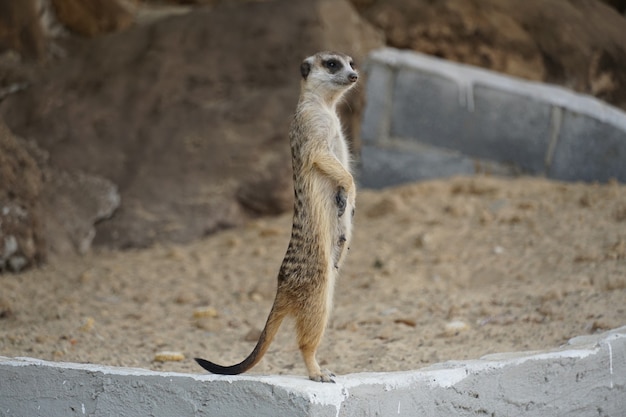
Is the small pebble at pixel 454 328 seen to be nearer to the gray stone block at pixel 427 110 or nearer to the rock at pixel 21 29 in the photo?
the gray stone block at pixel 427 110

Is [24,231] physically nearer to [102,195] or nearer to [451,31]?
[102,195]

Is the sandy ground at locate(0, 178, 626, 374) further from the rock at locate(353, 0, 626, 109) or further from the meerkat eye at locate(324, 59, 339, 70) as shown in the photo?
the meerkat eye at locate(324, 59, 339, 70)

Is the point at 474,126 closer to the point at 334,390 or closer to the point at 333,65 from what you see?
the point at 333,65

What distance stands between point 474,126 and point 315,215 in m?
3.30

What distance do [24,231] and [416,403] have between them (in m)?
2.99

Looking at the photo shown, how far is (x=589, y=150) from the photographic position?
18.4 feet

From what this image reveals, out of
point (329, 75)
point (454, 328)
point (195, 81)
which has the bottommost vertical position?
point (454, 328)

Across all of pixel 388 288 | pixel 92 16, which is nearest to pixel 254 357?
pixel 388 288

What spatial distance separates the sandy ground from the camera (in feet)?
11.5

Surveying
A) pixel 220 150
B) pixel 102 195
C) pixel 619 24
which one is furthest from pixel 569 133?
pixel 102 195

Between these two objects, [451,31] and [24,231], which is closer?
[24,231]

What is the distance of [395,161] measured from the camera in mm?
5930

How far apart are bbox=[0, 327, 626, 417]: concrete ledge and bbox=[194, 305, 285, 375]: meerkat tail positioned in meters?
0.15

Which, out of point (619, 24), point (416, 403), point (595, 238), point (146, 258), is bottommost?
point (146, 258)
